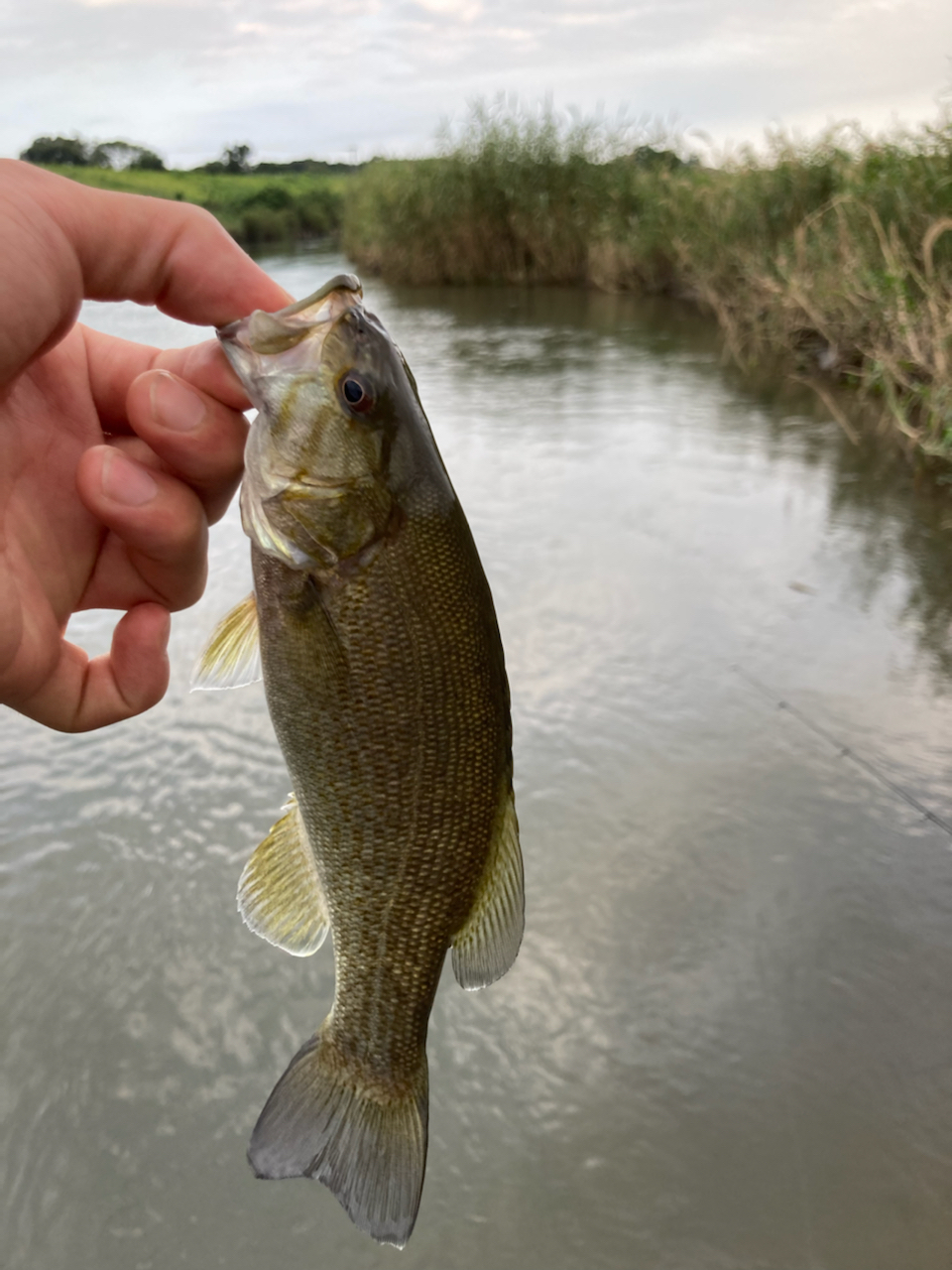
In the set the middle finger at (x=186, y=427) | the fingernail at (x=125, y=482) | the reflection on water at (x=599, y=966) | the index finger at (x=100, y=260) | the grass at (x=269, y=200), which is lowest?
the reflection on water at (x=599, y=966)

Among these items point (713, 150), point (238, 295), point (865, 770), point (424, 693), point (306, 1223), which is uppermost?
point (713, 150)

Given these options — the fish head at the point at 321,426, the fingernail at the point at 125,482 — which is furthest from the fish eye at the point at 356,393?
the fingernail at the point at 125,482

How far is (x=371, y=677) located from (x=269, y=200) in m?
37.6

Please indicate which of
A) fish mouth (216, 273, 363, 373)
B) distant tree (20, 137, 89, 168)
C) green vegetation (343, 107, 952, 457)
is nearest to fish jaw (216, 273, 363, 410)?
fish mouth (216, 273, 363, 373)

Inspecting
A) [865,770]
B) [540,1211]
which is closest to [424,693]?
[540,1211]

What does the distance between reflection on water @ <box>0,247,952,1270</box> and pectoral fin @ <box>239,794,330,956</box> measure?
1157 millimetres

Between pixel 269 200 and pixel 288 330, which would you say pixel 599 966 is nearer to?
pixel 288 330

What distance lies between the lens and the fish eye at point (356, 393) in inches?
54.7

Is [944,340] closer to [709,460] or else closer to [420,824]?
[709,460]

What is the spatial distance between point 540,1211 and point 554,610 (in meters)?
3.07

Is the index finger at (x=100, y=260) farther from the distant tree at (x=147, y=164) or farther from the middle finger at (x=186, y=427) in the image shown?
the distant tree at (x=147, y=164)

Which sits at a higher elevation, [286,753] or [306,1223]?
[286,753]

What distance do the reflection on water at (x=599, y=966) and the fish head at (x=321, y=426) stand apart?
1.81m

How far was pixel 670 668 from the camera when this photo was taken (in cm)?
443
